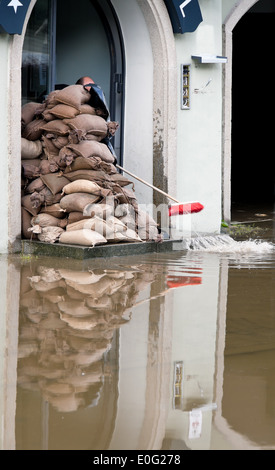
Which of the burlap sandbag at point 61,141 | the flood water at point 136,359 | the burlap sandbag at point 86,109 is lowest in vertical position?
the flood water at point 136,359

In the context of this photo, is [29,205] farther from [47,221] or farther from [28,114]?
[28,114]

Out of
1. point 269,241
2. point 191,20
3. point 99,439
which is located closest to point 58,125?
point 191,20

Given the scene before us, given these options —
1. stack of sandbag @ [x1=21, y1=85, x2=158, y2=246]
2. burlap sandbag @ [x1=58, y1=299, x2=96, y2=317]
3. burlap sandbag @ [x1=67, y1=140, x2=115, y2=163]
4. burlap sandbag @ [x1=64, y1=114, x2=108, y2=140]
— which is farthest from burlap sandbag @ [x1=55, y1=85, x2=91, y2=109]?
burlap sandbag @ [x1=58, y1=299, x2=96, y2=317]

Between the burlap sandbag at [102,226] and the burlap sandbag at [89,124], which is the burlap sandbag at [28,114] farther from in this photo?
the burlap sandbag at [102,226]

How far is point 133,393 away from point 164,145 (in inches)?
249

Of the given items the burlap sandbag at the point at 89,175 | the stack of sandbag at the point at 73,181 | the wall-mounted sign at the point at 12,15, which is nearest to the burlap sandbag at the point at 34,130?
the stack of sandbag at the point at 73,181

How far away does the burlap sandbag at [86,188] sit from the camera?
8.34 metres

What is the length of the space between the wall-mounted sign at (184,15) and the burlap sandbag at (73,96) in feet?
5.88

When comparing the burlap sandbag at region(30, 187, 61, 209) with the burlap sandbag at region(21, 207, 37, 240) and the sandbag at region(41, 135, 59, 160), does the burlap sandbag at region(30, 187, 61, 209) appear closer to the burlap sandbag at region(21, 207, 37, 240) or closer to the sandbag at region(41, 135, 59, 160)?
the burlap sandbag at region(21, 207, 37, 240)

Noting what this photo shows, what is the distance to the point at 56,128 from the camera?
341 inches

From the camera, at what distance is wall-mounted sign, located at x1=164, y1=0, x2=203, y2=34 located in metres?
9.84

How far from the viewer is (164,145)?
10.1 metres
